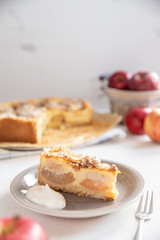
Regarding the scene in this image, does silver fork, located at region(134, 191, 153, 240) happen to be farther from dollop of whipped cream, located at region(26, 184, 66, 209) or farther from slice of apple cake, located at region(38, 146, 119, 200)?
dollop of whipped cream, located at region(26, 184, 66, 209)

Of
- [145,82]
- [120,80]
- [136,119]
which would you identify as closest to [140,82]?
[145,82]

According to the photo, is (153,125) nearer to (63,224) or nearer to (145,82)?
(145,82)

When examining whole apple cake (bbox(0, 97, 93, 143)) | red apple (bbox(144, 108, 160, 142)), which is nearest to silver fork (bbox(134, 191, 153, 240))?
red apple (bbox(144, 108, 160, 142))

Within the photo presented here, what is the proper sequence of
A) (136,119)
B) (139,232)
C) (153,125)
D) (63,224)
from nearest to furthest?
(139,232), (63,224), (153,125), (136,119)

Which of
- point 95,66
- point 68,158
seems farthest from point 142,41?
point 68,158

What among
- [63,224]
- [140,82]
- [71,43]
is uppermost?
[71,43]

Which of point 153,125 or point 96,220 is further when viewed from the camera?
point 153,125
